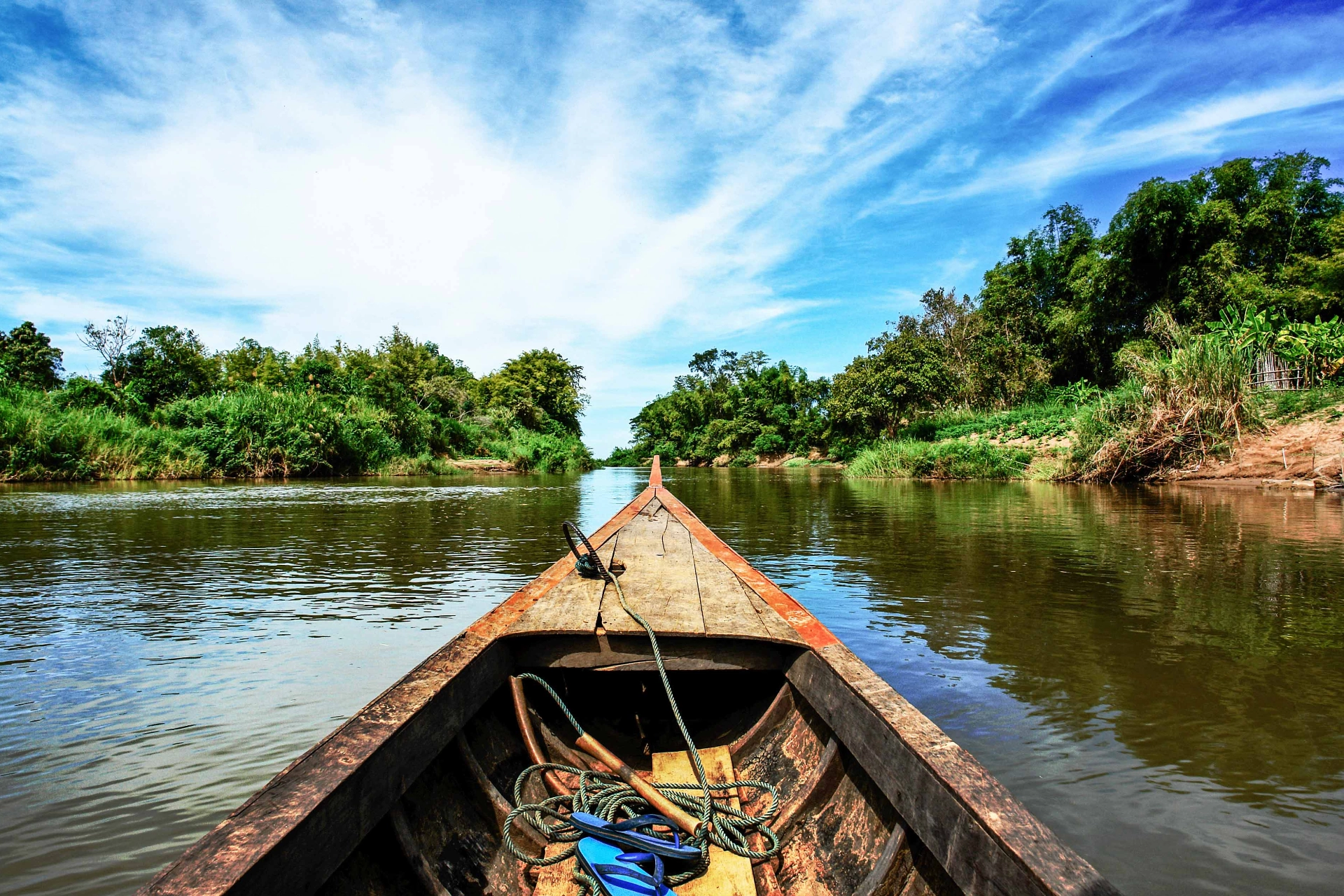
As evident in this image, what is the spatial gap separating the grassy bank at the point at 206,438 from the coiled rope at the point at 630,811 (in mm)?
20730

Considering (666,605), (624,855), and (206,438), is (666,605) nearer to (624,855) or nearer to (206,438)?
(624,855)

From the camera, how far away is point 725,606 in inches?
109

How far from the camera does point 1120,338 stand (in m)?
26.3

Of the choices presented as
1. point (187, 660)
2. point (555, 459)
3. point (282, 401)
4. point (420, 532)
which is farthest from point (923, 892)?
point (555, 459)

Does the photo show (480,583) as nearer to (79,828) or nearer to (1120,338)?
(79,828)

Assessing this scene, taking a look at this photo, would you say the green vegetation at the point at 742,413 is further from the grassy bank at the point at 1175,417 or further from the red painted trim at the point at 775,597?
the red painted trim at the point at 775,597

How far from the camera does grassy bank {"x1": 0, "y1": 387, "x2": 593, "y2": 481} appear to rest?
16.2 meters

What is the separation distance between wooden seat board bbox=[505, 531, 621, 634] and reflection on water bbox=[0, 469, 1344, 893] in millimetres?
1087

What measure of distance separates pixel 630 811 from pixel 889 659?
2.17 meters

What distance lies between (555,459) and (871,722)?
113ft

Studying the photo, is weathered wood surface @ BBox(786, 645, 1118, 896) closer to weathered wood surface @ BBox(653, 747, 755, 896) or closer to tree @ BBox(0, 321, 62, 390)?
weathered wood surface @ BBox(653, 747, 755, 896)

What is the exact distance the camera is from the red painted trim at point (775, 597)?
2.31m

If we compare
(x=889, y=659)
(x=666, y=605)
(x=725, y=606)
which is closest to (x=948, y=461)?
(x=889, y=659)

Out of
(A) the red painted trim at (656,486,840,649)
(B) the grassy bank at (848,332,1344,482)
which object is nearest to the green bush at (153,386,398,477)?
(A) the red painted trim at (656,486,840,649)
